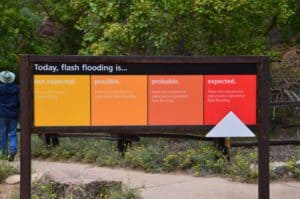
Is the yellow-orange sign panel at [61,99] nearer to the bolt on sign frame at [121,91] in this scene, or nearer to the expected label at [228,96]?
the bolt on sign frame at [121,91]

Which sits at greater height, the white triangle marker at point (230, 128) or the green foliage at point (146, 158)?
the white triangle marker at point (230, 128)

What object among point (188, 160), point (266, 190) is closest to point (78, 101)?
point (266, 190)

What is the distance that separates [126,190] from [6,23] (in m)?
13.1

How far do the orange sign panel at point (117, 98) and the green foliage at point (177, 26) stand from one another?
5743 mm

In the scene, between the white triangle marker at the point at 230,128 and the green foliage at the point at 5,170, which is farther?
the green foliage at the point at 5,170

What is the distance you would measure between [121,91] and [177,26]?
649 centimetres

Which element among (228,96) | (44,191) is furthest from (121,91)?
(44,191)

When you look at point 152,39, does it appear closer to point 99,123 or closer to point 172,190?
point 172,190

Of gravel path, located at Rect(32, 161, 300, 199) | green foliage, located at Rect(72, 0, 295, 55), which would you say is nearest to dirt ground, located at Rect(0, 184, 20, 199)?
gravel path, located at Rect(32, 161, 300, 199)

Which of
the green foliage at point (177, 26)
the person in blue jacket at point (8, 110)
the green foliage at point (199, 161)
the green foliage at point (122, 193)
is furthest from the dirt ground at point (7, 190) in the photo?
the green foliage at point (177, 26)

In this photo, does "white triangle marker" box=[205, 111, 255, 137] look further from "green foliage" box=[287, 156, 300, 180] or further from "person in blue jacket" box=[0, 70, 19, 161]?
"person in blue jacket" box=[0, 70, 19, 161]

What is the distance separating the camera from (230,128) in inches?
237

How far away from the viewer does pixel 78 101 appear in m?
5.90

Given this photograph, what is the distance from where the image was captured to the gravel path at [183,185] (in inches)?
305
